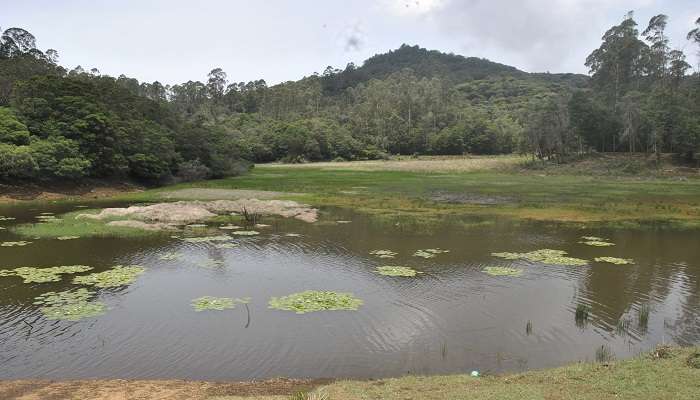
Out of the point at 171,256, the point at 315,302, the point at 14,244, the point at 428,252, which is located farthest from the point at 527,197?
the point at 14,244

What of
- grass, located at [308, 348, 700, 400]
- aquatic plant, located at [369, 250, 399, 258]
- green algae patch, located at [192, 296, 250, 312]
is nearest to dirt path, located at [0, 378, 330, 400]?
grass, located at [308, 348, 700, 400]

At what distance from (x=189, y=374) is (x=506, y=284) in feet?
41.5

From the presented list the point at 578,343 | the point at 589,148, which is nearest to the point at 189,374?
the point at 578,343

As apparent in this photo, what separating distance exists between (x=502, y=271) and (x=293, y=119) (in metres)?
136

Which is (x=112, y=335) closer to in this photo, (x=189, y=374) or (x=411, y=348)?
(x=189, y=374)

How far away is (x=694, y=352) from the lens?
38.0ft

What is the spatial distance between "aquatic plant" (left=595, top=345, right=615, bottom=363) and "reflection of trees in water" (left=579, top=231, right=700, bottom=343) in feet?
7.31

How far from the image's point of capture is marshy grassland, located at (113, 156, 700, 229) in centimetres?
3825

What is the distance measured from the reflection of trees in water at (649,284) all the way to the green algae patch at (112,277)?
17.3m

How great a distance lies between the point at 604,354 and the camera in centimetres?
1325

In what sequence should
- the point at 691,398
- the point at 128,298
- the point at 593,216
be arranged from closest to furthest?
the point at 691,398
the point at 128,298
the point at 593,216

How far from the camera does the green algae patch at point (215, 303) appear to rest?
57.3 ft

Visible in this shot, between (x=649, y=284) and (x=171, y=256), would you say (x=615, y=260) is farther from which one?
(x=171, y=256)

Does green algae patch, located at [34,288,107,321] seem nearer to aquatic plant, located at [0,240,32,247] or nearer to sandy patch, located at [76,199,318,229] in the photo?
aquatic plant, located at [0,240,32,247]
